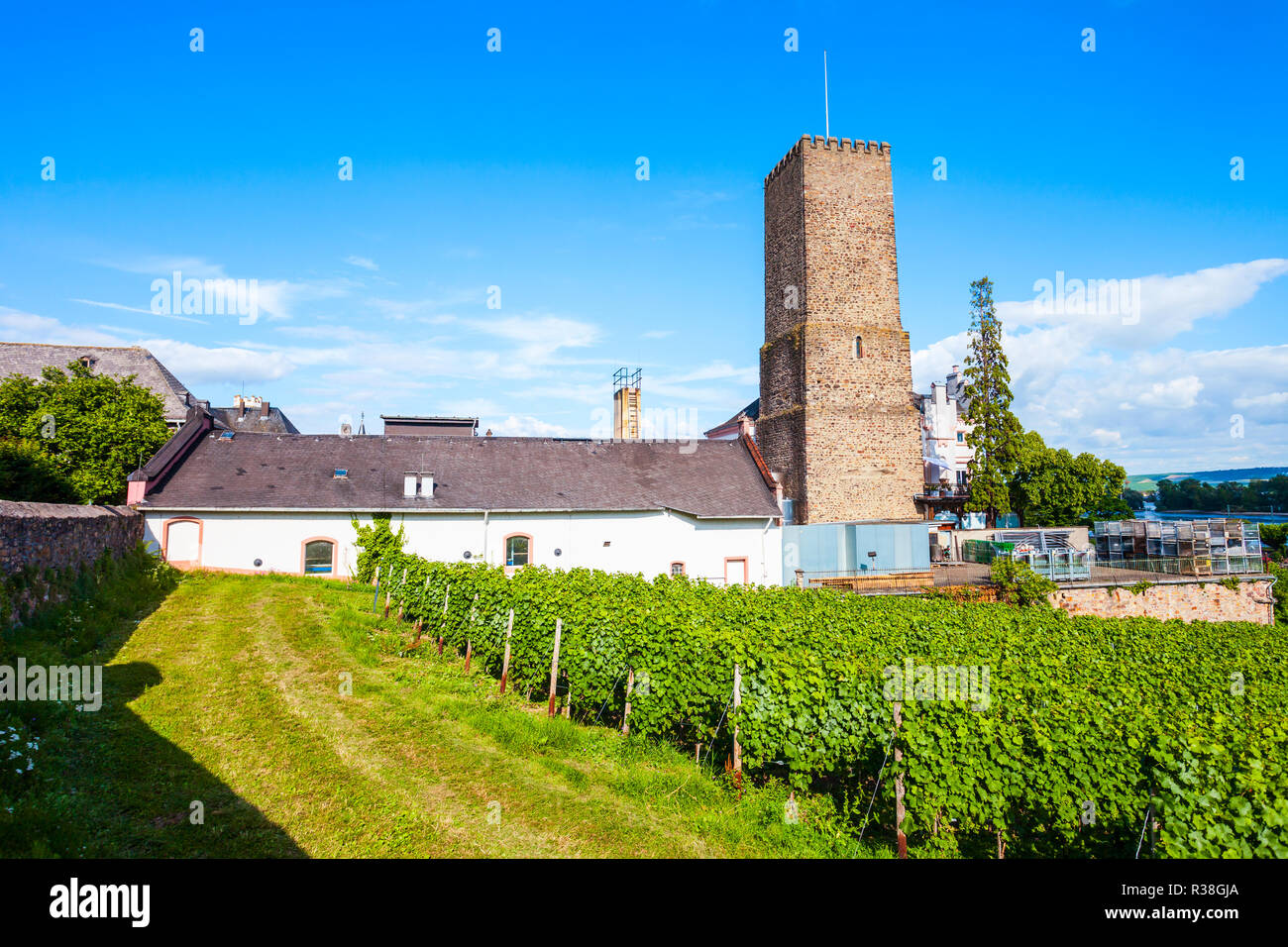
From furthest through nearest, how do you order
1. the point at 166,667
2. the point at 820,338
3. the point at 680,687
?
the point at 820,338 < the point at 166,667 < the point at 680,687

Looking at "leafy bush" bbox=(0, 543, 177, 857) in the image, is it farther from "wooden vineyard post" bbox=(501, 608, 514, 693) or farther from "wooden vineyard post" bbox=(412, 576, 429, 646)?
"wooden vineyard post" bbox=(501, 608, 514, 693)

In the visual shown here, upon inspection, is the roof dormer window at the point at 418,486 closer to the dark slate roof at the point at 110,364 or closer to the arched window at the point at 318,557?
the arched window at the point at 318,557

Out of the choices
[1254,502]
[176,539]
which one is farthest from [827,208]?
[1254,502]

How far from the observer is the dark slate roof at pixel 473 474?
83.8 feet

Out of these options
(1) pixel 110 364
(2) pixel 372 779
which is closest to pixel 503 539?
(2) pixel 372 779

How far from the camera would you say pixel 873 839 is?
25.8 feet

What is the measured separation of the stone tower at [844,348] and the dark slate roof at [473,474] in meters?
3.37

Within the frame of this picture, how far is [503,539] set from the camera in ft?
89.3

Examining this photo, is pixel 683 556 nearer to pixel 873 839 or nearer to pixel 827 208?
pixel 827 208

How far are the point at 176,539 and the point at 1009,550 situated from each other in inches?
1334

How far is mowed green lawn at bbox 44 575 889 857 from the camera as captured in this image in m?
6.90

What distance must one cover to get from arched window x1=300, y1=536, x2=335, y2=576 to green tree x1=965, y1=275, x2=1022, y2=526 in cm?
3413
